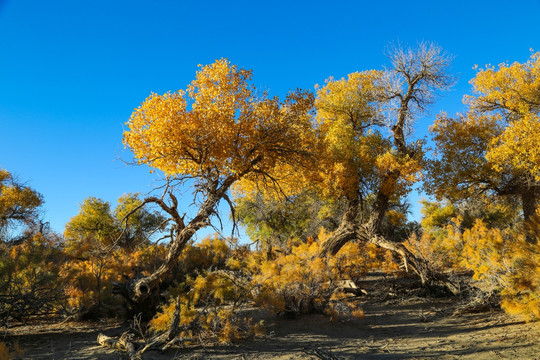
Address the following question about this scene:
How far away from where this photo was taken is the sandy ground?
668cm

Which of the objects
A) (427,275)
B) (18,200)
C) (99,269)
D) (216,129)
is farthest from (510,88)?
(18,200)

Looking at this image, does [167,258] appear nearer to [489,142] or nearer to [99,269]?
[99,269]

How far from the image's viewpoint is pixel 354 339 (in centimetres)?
810

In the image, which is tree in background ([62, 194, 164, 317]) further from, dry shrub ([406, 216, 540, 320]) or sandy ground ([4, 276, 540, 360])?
dry shrub ([406, 216, 540, 320])

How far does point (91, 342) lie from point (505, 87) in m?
19.4

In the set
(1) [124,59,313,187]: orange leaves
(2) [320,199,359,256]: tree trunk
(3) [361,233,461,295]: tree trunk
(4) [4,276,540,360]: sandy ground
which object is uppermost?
(1) [124,59,313,187]: orange leaves

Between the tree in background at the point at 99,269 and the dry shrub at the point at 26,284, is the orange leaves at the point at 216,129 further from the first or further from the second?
the dry shrub at the point at 26,284

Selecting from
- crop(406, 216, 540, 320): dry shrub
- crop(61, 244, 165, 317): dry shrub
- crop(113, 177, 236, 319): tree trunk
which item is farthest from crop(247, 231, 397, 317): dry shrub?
crop(406, 216, 540, 320): dry shrub

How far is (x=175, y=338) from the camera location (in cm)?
681

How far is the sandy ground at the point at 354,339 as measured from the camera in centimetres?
668

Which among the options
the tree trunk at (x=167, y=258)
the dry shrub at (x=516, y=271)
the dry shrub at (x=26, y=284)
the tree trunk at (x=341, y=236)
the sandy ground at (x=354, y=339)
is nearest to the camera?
the sandy ground at (x=354, y=339)

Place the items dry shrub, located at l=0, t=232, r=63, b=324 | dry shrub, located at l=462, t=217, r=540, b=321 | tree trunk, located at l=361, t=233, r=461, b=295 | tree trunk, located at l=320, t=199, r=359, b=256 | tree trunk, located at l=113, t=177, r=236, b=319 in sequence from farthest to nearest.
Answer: tree trunk, located at l=320, t=199, r=359, b=256
tree trunk, located at l=361, t=233, r=461, b=295
tree trunk, located at l=113, t=177, r=236, b=319
dry shrub, located at l=0, t=232, r=63, b=324
dry shrub, located at l=462, t=217, r=540, b=321

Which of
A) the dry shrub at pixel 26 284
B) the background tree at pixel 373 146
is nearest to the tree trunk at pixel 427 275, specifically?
the background tree at pixel 373 146

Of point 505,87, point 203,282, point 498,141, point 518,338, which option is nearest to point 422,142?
point 498,141
